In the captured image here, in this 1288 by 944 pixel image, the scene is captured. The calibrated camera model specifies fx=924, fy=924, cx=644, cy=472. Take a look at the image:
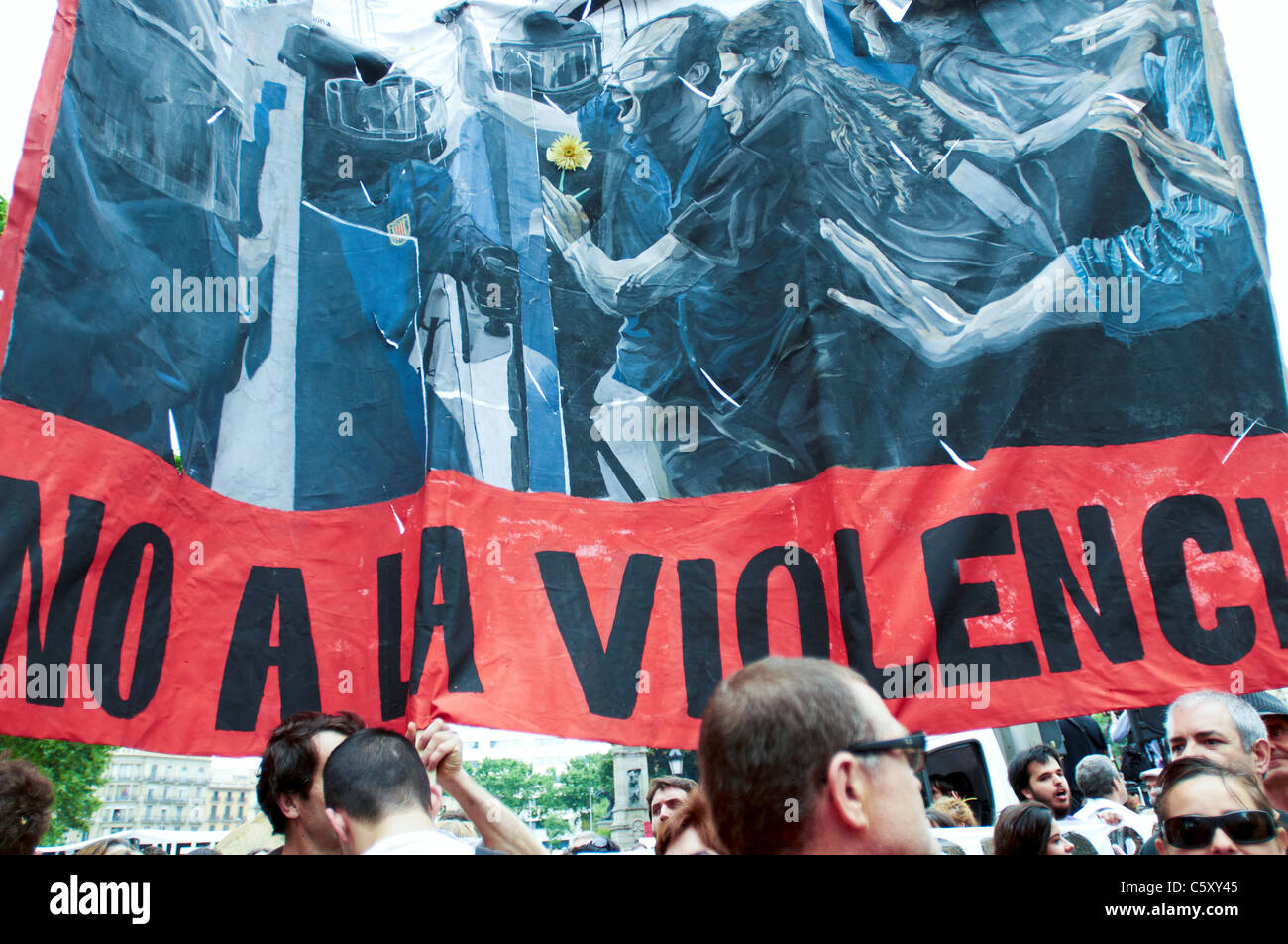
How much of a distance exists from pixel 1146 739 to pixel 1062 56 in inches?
306

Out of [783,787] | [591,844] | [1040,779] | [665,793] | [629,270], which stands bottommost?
[591,844]

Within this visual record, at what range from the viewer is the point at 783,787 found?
1.40 m

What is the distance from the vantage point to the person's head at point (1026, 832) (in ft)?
10.9

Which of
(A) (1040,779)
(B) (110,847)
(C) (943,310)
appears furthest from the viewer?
(A) (1040,779)

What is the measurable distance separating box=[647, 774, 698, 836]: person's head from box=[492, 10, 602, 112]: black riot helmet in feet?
10.8

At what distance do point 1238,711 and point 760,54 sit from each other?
11.3ft

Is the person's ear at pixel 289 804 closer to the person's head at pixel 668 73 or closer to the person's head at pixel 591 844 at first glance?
the person's head at pixel 591 844

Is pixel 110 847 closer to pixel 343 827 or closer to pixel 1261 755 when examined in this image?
pixel 343 827

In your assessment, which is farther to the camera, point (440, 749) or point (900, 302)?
point (900, 302)
